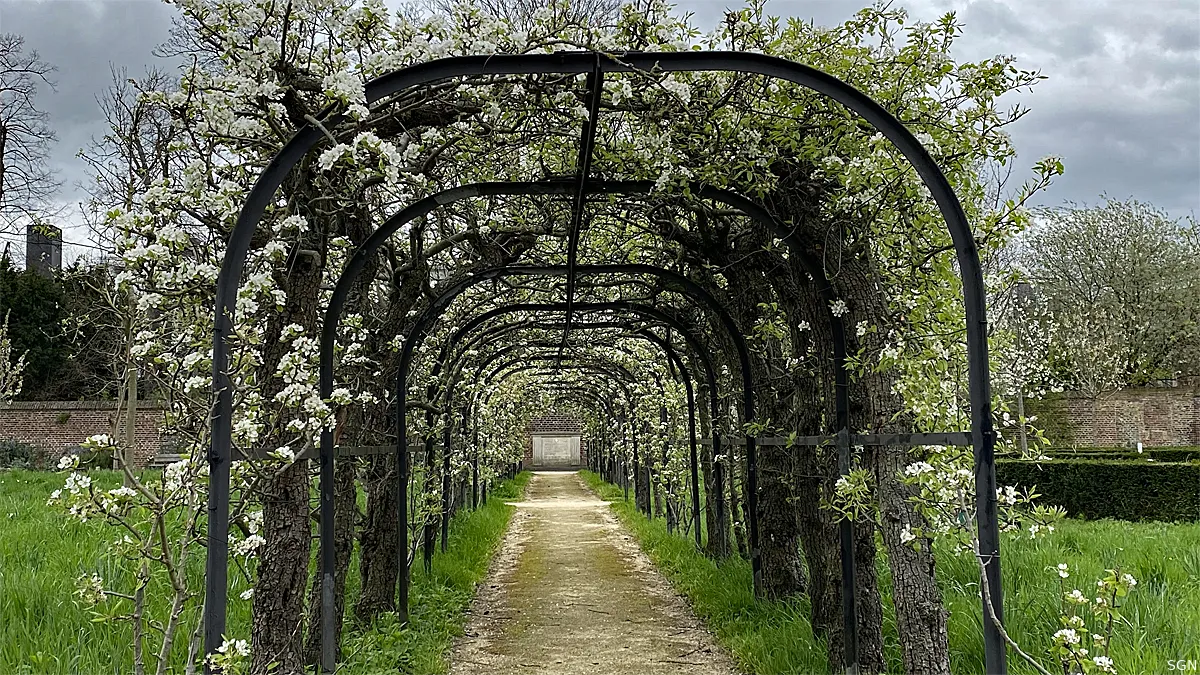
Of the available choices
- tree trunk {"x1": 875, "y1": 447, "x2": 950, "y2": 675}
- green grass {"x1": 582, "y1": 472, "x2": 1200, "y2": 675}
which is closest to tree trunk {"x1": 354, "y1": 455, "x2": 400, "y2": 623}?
green grass {"x1": 582, "y1": 472, "x2": 1200, "y2": 675}

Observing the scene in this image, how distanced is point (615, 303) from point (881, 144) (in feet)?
15.2

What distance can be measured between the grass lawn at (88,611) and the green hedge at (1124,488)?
277 inches

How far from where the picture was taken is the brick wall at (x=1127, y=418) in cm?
2069

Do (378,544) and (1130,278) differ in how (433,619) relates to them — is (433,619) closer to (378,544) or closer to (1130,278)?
(378,544)

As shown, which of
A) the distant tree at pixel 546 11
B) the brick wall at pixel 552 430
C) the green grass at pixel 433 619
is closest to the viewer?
the distant tree at pixel 546 11

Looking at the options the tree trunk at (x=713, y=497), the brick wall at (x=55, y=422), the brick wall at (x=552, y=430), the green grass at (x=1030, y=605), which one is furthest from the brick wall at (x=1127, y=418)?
the brick wall at (x=55, y=422)

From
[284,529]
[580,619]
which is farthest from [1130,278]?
[284,529]

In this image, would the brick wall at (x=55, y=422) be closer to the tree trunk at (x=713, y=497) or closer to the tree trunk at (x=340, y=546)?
the tree trunk at (x=713, y=497)

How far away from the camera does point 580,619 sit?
7324 millimetres

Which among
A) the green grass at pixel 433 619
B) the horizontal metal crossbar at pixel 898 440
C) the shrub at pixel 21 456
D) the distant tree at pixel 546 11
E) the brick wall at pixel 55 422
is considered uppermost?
the distant tree at pixel 546 11

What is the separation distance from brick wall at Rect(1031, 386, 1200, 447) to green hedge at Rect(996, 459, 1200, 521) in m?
9.65

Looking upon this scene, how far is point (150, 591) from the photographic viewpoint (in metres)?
5.84

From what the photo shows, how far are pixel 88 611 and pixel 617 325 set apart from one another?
542 centimetres

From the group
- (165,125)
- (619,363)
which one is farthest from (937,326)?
(619,363)
